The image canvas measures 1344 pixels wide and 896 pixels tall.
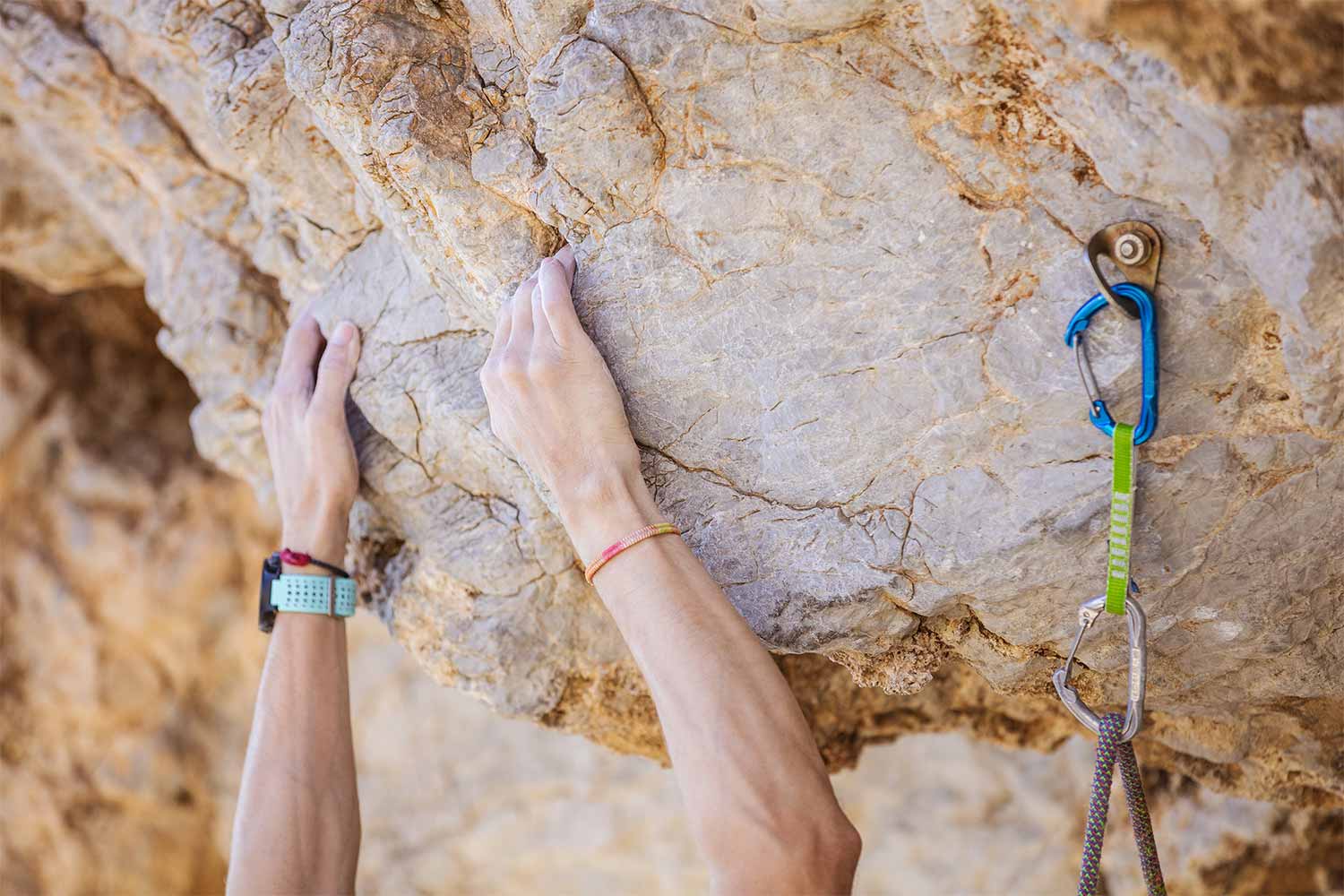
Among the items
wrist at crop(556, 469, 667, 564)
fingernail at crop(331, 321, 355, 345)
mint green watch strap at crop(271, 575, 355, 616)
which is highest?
fingernail at crop(331, 321, 355, 345)

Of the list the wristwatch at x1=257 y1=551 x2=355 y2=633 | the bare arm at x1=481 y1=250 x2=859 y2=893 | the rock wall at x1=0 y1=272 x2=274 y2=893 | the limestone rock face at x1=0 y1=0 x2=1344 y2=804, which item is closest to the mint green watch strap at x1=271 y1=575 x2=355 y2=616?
the wristwatch at x1=257 y1=551 x2=355 y2=633

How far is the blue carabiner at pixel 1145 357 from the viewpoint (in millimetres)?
1050

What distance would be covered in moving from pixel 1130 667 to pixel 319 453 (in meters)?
1.10

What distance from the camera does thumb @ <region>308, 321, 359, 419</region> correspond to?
155 centimetres

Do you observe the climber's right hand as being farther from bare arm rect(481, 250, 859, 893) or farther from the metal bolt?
the metal bolt

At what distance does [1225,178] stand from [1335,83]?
0.11m

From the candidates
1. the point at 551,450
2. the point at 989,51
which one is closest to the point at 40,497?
the point at 551,450

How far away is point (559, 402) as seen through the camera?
1.19 m

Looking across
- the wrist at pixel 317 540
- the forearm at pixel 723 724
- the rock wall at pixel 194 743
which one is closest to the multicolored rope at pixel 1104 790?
the forearm at pixel 723 724

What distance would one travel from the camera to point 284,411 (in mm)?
1582

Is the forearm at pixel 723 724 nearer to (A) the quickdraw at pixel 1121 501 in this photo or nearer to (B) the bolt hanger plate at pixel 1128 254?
(A) the quickdraw at pixel 1121 501

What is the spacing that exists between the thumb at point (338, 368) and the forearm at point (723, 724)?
1.87ft

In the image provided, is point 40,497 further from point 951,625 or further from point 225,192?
point 951,625

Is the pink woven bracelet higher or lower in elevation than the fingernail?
lower
